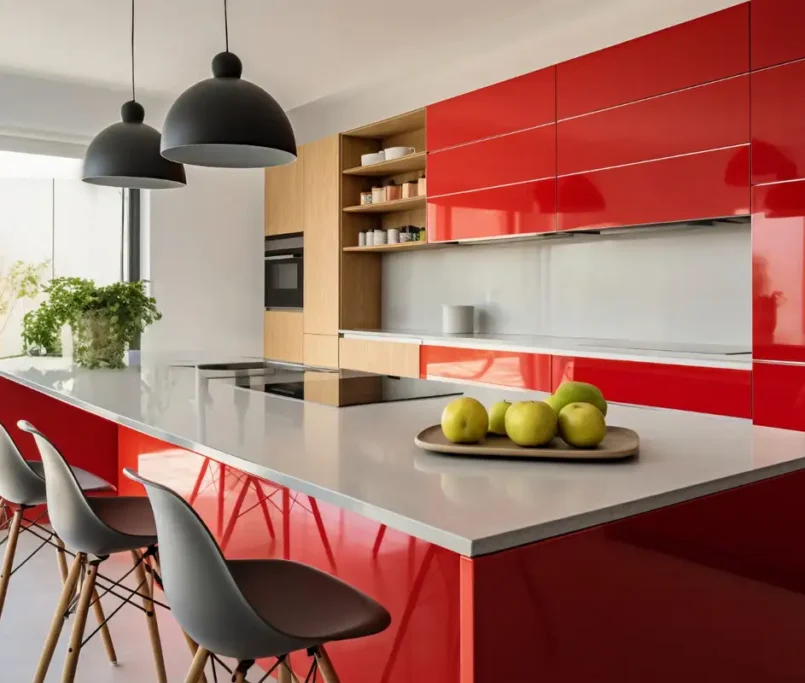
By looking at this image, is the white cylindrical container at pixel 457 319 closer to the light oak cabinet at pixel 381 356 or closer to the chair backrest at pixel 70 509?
the light oak cabinet at pixel 381 356

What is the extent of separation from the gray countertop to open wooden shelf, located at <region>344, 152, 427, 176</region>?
10.3ft

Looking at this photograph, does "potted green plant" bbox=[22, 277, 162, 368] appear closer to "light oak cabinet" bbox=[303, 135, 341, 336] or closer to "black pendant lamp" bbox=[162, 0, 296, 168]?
"black pendant lamp" bbox=[162, 0, 296, 168]

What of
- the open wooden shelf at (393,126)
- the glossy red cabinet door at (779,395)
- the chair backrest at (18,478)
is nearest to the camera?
the chair backrest at (18,478)

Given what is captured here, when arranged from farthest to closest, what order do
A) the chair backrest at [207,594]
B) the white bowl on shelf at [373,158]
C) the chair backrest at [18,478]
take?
the white bowl on shelf at [373,158] < the chair backrest at [18,478] < the chair backrest at [207,594]

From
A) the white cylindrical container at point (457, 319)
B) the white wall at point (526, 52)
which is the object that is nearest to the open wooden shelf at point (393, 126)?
the white wall at point (526, 52)

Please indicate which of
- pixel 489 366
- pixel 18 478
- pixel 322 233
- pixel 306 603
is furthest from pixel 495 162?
pixel 306 603

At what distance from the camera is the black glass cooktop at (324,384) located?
230cm

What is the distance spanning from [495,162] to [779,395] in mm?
2057

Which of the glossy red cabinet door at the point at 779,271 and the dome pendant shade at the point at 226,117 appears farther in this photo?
the glossy red cabinet door at the point at 779,271

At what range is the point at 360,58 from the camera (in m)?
5.09

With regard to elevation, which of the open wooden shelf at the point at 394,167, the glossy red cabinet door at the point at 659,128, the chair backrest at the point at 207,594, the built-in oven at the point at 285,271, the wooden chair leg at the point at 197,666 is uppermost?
the open wooden shelf at the point at 394,167

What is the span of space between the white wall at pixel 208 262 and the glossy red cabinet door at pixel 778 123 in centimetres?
431

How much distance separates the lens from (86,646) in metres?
2.67

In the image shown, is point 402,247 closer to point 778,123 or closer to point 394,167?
point 394,167
